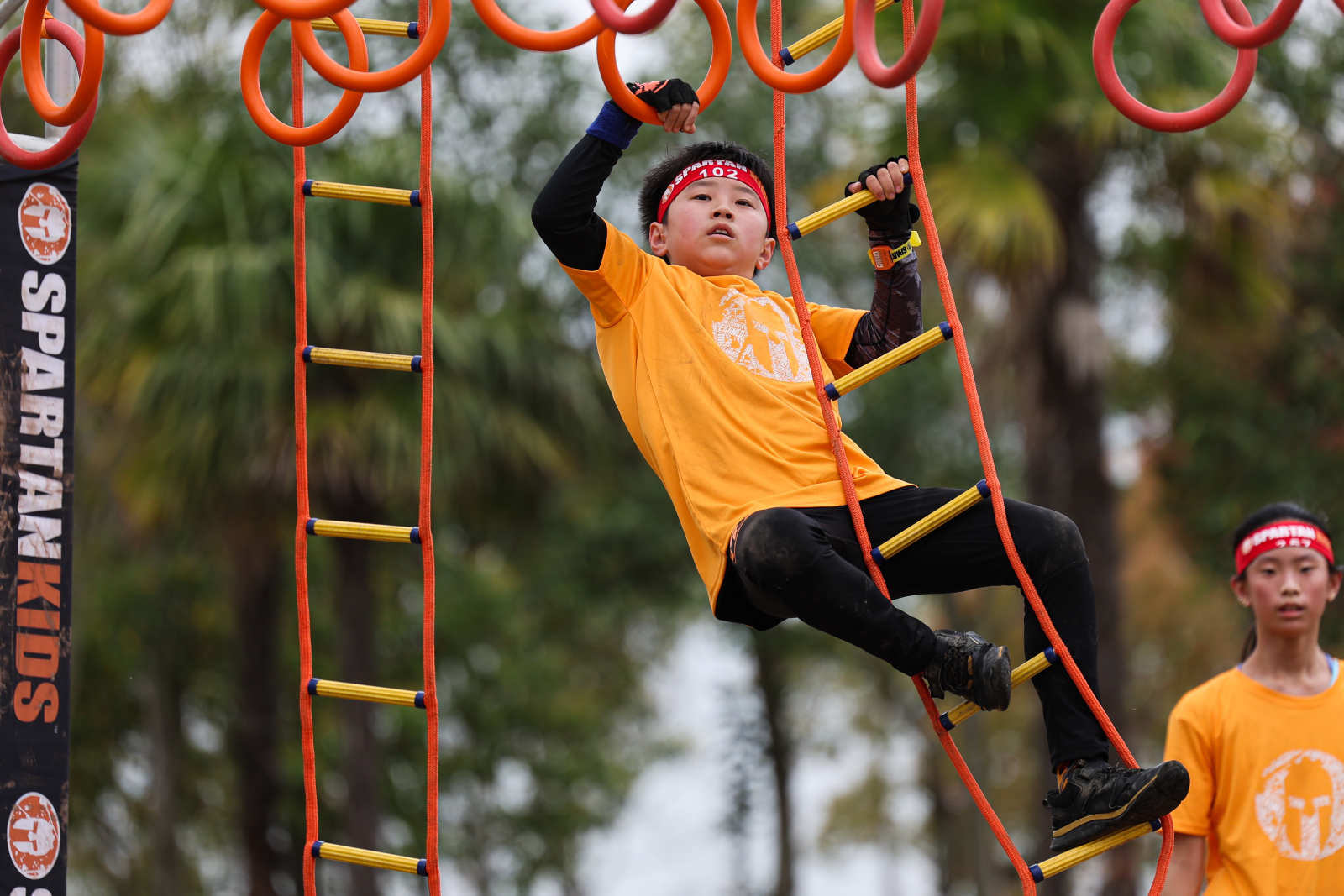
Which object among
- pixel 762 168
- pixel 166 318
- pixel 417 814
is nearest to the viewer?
pixel 762 168

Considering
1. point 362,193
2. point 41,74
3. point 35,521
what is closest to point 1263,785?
point 362,193

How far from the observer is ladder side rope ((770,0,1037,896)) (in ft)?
13.0

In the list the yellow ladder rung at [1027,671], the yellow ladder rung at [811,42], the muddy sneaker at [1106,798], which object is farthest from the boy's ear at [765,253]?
the muddy sneaker at [1106,798]

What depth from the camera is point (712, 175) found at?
4410 millimetres

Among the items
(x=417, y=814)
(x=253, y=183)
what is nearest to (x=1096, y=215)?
(x=253, y=183)

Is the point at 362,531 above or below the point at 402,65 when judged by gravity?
below

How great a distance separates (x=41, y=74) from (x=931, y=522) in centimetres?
248

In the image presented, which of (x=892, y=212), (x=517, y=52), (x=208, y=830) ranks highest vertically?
(x=517, y=52)

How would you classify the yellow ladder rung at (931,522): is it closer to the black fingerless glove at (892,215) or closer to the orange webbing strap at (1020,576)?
the orange webbing strap at (1020,576)

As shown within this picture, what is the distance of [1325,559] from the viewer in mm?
4859

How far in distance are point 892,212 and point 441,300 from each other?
725 centimetres

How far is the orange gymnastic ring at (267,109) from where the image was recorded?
13.3 ft

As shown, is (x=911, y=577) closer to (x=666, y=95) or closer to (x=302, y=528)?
(x=666, y=95)

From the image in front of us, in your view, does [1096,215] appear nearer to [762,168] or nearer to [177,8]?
[762,168]
